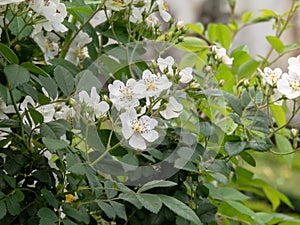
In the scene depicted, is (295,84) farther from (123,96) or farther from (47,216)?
(47,216)

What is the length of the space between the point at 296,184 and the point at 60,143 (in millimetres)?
2593

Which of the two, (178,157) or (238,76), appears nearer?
(178,157)

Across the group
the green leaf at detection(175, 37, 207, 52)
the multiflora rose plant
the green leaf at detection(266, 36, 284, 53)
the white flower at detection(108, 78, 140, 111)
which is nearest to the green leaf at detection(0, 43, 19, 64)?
the multiflora rose plant

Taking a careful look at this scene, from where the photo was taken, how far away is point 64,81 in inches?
24.7

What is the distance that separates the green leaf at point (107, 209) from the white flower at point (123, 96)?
0.11m

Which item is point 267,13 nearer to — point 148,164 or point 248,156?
point 248,156

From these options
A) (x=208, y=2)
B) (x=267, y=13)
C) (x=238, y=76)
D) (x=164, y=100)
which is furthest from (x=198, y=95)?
(x=208, y=2)

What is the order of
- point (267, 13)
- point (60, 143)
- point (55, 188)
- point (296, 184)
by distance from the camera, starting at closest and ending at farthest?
point (60, 143) → point (55, 188) → point (267, 13) → point (296, 184)

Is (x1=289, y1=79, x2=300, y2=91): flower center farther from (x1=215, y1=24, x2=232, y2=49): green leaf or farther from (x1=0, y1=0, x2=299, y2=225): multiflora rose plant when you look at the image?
(x1=215, y1=24, x2=232, y2=49): green leaf

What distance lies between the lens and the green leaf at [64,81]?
2.04 ft

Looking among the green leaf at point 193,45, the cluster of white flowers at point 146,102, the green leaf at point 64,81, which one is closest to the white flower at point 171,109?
the cluster of white flowers at point 146,102

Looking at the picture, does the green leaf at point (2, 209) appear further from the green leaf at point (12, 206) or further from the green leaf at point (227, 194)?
the green leaf at point (227, 194)

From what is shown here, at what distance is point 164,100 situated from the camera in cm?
61

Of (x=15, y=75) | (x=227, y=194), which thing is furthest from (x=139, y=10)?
(x=227, y=194)
